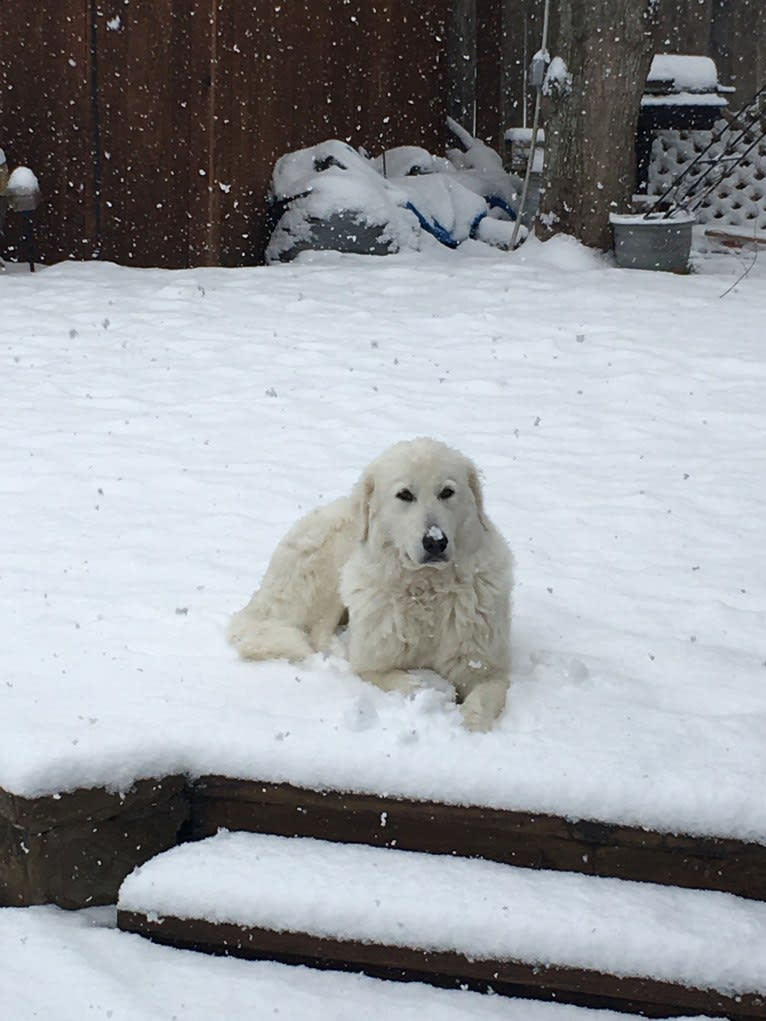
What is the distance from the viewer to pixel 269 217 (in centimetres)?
1176

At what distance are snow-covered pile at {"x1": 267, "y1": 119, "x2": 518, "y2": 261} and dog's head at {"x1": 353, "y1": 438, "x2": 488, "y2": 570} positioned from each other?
24.1ft

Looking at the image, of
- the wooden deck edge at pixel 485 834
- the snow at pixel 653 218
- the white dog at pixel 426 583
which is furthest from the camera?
the snow at pixel 653 218

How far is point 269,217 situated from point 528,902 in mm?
9197

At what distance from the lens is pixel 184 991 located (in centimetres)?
326

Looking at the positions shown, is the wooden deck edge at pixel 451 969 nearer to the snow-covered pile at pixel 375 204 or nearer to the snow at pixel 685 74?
the snow-covered pile at pixel 375 204

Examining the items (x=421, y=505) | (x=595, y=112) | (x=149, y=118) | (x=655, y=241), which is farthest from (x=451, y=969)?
(x=149, y=118)

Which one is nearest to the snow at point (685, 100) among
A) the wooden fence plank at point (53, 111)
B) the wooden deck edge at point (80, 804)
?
the wooden fence plank at point (53, 111)

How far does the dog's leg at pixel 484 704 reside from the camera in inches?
148

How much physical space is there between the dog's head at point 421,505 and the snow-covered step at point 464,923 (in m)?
0.85

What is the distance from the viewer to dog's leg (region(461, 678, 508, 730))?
375 cm

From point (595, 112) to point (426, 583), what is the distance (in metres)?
7.14

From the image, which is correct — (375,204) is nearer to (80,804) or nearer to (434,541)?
(434,541)

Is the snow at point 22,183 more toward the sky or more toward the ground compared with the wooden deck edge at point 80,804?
more toward the sky

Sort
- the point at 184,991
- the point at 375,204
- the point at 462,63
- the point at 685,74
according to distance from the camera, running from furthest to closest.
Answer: the point at 462,63
the point at 685,74
the point at 375,204
the point at 184,991
